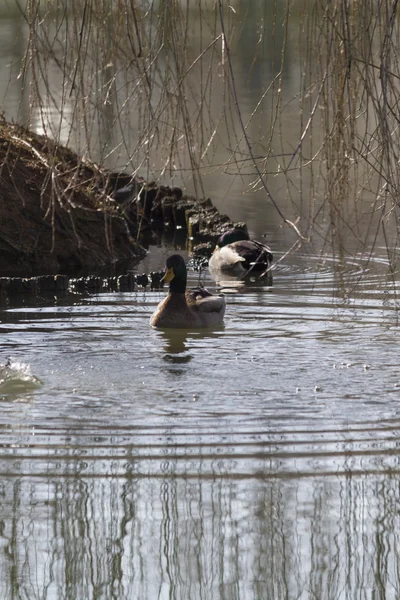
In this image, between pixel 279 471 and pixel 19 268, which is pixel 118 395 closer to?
pixel 279 471

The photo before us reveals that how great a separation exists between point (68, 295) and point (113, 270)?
1.82m

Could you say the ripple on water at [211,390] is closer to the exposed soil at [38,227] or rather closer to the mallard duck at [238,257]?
A: the mallard duck at [238,257]

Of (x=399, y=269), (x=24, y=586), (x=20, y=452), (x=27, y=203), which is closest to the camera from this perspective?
(x=24, y=586)

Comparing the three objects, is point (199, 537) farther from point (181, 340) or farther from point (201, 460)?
point (181, 340)

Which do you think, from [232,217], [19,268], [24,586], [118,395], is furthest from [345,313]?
[232,217]

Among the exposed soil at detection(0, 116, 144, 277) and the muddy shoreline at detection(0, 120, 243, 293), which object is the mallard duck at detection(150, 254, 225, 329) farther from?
the exposed soil at detection(0, 116, 144, 277)

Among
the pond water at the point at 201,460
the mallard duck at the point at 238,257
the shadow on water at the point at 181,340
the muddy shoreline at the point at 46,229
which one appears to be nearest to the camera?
the pond water at the point at 201,460

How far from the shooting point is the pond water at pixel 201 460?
3.87 meters

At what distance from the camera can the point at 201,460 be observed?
5137mm

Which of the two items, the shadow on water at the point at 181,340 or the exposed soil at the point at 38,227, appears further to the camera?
the exposed soil at the point at 38,227

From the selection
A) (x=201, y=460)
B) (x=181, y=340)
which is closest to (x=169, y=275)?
(x=181, y=340)

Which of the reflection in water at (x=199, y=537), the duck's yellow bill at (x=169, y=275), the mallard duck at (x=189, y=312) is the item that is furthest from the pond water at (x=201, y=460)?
the duck's yellow bill at (x=169, y=275)

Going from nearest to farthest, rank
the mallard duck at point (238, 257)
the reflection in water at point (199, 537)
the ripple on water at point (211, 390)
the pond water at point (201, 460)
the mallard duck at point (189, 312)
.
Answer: the reflection in water at point (199, 537), the pond water at point (201, 460), the ripple on water at point (211, 390), the mallard duck at point (189, 312), the mallard duck at point (238, 257)

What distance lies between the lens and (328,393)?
6.54 meters
